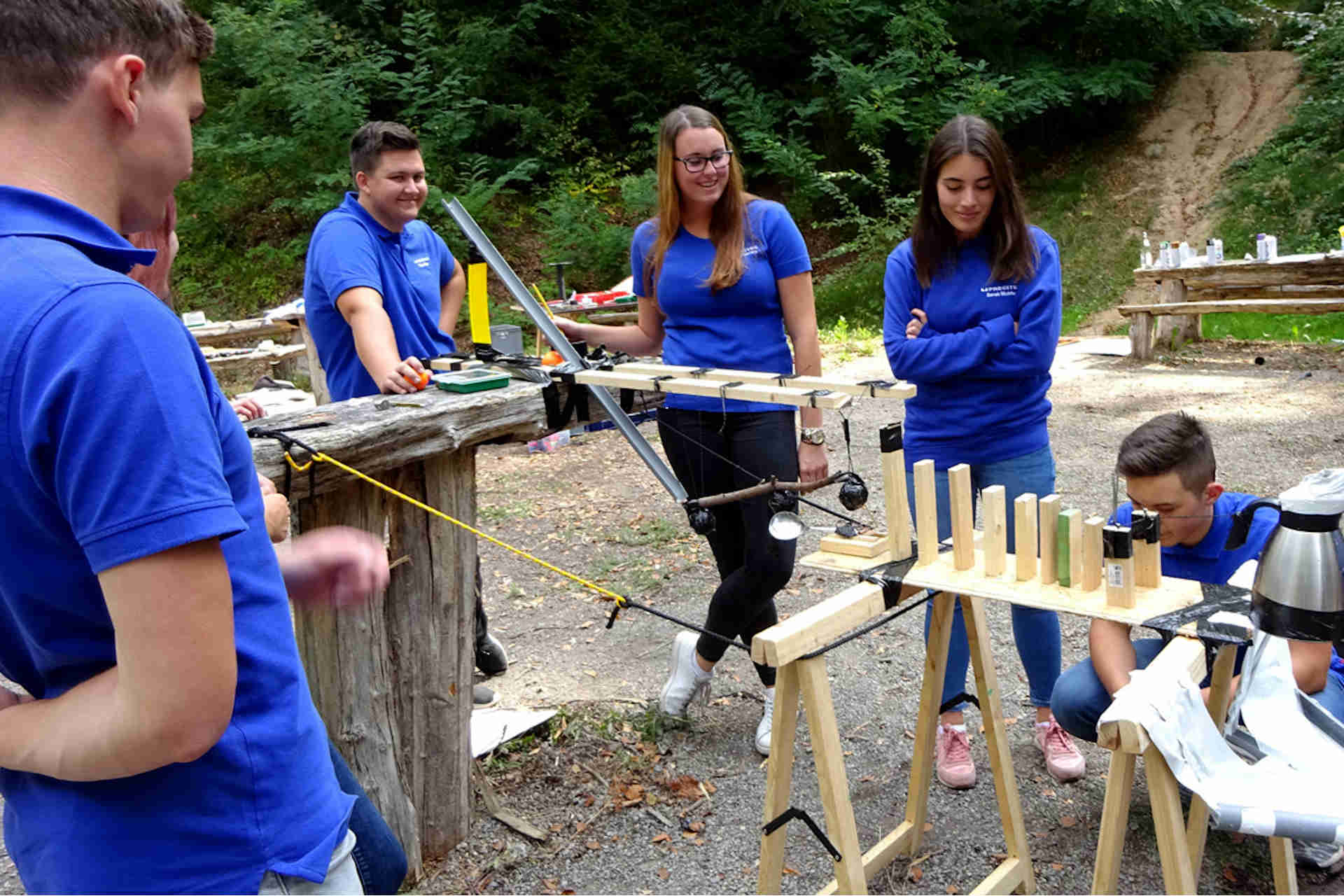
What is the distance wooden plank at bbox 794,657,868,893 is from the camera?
2.30 m

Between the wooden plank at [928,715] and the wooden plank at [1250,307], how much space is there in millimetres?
8258

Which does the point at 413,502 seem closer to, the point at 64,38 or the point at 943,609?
the point at 943,609

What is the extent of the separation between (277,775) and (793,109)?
1628cm

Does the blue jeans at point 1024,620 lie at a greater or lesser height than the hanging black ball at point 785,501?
lesser

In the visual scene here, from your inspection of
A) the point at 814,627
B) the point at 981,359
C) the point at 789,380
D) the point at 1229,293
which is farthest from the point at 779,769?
the point at 1229,293

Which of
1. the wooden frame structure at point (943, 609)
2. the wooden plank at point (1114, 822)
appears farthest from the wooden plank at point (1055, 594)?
the wooden plank at point (1114, 822)

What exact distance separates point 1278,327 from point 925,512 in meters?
10.2

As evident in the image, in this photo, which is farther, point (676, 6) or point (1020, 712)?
point (676, 6)

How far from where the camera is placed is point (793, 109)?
53.4 ft

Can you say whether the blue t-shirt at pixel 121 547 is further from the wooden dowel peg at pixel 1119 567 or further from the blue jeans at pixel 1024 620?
the blue jeans at pixel 1024 620

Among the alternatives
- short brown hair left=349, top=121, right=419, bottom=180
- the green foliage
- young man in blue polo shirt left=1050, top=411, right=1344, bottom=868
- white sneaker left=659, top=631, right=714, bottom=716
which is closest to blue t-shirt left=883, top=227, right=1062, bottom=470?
young man in blue polo shirt left=1050, top=411, right=1344, bottom=868

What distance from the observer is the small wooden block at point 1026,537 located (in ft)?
8.07

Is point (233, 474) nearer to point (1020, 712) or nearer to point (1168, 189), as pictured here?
point (1020, 712)

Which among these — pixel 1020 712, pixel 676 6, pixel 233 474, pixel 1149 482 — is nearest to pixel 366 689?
pixel 233 474
